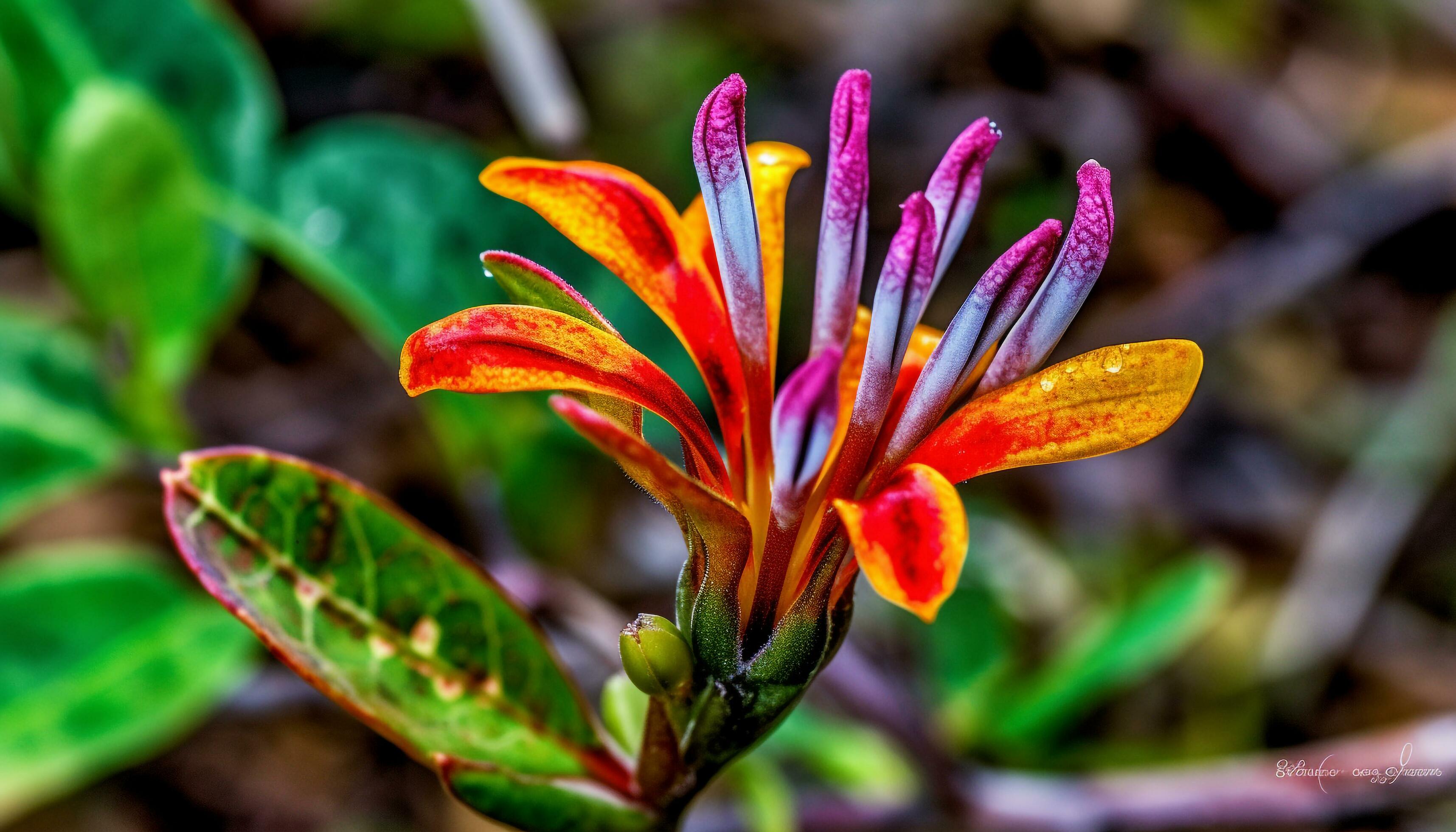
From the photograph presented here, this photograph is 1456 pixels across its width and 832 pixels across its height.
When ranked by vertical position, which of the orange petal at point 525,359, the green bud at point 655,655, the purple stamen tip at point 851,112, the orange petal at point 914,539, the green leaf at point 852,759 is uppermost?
the purple stamen tip at point 851,112

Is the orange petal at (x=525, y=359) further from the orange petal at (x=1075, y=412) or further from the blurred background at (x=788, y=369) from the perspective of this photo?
the blurred background at (x=788, y=369)

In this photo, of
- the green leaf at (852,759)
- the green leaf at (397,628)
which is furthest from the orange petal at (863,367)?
the green leaf at (852,759)

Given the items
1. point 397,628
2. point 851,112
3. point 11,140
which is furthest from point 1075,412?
point 11,140

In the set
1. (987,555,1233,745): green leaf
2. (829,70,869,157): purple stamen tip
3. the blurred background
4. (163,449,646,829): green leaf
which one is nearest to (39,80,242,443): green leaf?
the blurred background

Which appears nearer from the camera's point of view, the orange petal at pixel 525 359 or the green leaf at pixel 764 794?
the orange petal at pixel 525 359

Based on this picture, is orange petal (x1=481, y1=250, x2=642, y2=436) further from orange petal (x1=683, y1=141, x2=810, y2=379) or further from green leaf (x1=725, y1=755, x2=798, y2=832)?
green leaf (x1=725, y1=755, x2=798, y2=832)

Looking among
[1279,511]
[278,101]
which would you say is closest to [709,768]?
[1279,511]

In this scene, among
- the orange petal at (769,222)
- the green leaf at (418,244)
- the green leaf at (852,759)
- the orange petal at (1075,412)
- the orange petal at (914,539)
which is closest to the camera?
the orange petal at (914,539)

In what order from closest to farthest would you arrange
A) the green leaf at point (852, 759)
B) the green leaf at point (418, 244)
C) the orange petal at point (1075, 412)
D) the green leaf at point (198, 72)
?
1. the orange petal at point (1075, 412)
2. the green leaf at point (418, 244)
3. the green leaf at point (198, 72)
4. the green leaf at point (852, 759)

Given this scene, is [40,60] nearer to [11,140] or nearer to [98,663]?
[11,140]
